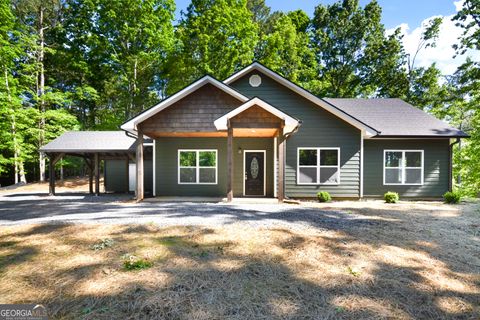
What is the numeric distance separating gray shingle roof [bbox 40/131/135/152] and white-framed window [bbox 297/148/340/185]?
8025 mm

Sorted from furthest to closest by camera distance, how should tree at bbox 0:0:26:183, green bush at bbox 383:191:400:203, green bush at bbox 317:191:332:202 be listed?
tree at bbox 0:0:26:183 < green bush at bbox 317:191:332:202 < green bush at bbox 383:191:400:203

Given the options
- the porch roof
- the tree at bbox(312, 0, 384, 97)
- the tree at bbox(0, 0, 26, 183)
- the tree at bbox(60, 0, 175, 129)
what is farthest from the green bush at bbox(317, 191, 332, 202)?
the tree at bbox(0, 0, 26, 183)

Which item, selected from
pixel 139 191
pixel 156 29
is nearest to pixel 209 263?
pixel 139 191

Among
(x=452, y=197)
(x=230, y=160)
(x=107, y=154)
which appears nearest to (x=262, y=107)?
(x=230, y=160)

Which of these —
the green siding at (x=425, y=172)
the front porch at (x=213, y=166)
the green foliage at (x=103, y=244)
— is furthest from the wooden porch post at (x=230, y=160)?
the green siding at (x=425, y=172)

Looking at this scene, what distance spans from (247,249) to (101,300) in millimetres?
2101

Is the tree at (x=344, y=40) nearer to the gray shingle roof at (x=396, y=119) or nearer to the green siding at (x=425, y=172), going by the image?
the gray shingle roof at (x=396, y=119)

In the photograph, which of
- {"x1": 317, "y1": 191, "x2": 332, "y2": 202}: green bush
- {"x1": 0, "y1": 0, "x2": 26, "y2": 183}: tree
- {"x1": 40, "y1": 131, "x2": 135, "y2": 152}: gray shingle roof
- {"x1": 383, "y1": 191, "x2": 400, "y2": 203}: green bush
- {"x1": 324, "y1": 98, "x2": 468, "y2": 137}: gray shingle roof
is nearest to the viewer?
{"x1": 383, "y1": 191, "x2": 400, "y2": 203}: green bush

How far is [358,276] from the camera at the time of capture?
3.40 m

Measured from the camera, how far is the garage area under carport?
470 inches

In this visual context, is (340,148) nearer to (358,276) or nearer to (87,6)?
(358,276)

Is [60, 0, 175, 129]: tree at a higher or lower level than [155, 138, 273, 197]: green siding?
higher

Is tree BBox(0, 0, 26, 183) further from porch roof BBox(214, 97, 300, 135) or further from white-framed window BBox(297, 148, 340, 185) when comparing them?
white-framed window BBox(297, 148, 340, 185)

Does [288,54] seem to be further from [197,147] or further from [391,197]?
[391,197]
